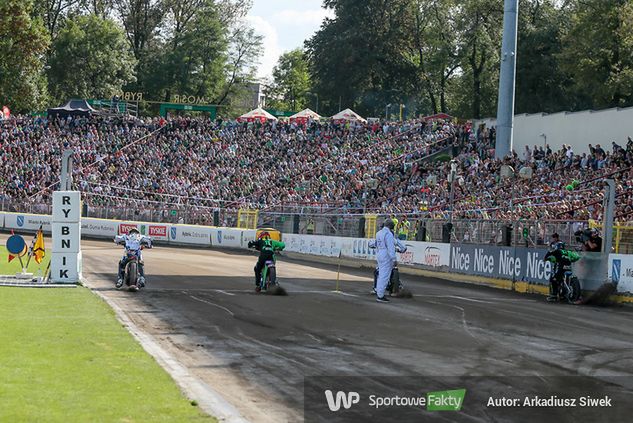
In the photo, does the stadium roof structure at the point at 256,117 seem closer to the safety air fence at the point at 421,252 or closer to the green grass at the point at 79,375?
the safety air fence at the point at 421,252

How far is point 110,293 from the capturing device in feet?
72.7

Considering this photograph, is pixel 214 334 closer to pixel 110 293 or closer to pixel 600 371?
pixel 600 371

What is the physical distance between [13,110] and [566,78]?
5394 centimetres

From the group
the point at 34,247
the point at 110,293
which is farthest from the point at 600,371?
the point at 34,247

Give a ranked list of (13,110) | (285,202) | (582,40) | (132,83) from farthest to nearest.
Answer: (132,83), (13,110), (582,40), (285,202)

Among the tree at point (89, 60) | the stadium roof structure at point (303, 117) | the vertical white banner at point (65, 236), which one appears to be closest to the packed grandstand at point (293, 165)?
the stadium roof structure at point (303, 117)

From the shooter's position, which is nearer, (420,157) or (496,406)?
(496,406)

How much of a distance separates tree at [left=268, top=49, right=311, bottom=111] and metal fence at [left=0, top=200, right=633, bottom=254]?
74.3 metres

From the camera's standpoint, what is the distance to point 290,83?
440 ft

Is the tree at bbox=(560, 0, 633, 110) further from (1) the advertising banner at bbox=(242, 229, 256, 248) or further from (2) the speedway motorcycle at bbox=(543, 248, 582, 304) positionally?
(2) the speedway motorcycle at bbox=(543, 248, 582, 304)

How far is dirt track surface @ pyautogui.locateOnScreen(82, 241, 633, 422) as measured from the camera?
468 inches

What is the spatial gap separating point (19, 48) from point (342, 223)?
163 feet

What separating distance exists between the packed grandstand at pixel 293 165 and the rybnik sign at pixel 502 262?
3729 mm

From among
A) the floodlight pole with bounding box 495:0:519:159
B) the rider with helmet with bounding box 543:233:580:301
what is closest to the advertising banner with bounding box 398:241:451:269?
the rider with helmet with bounding box 543:233:580:301
